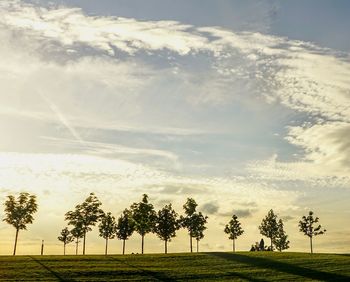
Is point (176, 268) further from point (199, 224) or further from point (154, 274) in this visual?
point (199, 224)

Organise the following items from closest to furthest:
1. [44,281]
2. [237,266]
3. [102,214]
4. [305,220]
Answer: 1. [44,281]
2. [237,266]
3. [102,214]
4. [305,220]

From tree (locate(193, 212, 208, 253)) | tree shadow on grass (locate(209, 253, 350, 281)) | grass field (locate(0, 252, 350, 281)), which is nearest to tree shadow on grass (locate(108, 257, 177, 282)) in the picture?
grass field (locate(0, 252, 350, 281))

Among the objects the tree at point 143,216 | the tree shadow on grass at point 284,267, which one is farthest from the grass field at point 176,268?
the tree at point 143,216

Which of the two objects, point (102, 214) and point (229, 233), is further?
point (229, 233)

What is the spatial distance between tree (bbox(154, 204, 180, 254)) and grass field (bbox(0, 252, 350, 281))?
27.9m

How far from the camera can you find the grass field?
73750 mm

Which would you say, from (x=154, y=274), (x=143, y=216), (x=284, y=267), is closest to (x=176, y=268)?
(x=154, y=274)

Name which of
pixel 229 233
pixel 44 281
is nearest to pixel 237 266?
pixel 44 281

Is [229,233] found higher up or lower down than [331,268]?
higher up

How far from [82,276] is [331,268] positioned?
140 feet

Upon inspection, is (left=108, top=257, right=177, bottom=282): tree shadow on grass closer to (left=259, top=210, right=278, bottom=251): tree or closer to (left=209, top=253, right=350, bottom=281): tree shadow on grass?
(left=209, top=253, right=350, bottom=281): tree shadow on grass

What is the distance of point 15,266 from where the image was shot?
262ft

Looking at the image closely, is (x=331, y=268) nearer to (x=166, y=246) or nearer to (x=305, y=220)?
(x=166, y=246)

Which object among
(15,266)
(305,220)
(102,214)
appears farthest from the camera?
(305,220)
